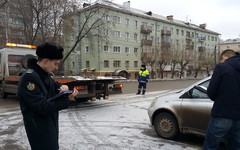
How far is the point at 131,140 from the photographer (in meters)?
4.49

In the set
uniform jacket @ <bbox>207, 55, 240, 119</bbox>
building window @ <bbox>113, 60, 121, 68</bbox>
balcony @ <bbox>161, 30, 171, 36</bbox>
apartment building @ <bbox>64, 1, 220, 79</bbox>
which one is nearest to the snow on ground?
uniform jacket @ <bbox>207, 55, 240, 119</bbox>

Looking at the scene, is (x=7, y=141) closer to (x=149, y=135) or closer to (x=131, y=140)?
(x=131, y=140)

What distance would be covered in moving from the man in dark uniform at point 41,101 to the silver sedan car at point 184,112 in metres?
2.90

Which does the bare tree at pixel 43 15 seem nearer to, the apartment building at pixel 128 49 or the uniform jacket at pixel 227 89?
the apartment building at pixel 128 49

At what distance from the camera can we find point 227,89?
2.61 meters

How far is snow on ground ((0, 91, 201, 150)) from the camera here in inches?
163

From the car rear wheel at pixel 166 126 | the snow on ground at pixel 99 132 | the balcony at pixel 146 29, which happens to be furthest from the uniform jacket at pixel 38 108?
the balcony at pixel 146 29

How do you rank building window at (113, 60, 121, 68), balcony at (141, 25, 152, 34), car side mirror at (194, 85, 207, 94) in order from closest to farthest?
1. car side mirror at (194, 85, 207, 94)
2. building window at (113, 60, 121, 68)
3. balcony at (141, 25, 152, 34)

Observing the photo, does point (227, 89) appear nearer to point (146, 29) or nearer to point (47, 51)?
point (47, 51)

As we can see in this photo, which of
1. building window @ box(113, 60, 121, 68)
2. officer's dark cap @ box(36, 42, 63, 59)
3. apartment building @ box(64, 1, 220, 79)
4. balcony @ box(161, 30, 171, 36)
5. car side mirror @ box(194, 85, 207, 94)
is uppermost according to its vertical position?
balcony @ box(161, 30, 171, 36)

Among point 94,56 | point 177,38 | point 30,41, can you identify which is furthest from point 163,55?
point 30,41

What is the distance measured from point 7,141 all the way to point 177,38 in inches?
2081

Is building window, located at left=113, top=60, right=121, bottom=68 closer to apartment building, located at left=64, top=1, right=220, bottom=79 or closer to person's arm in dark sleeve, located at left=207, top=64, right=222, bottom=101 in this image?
apartment building, located at left=64, top=1, right=220, bottom=79

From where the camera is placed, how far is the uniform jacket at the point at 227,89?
2586mm
